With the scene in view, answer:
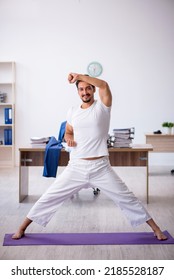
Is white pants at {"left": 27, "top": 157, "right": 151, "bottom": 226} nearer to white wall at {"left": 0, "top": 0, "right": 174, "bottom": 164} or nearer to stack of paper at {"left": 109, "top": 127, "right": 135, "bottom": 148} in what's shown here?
stack of paper at {"left": 109, "top": 127, "right": 135, "bottom": 148}

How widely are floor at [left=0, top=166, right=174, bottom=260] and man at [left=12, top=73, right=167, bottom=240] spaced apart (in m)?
0.30

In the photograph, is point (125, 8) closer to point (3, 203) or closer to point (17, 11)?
point (17, 11)

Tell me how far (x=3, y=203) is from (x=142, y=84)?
14.7 feet

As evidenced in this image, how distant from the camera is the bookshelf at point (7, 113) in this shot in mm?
8578

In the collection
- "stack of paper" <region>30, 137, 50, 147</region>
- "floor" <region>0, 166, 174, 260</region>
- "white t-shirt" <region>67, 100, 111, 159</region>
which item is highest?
"white t-shirt" <region>67, 100, 111, 159</region>

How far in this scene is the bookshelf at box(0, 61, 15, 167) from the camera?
28.1 feet

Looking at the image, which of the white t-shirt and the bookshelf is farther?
the bookshelf

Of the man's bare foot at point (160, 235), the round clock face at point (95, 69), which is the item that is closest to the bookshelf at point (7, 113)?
the round clock face at point (95, 69)

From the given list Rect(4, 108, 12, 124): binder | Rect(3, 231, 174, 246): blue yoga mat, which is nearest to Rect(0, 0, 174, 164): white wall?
Rect(4, 108, 12, 124): binder

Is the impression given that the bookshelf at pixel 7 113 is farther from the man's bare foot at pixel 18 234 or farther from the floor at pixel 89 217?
the man's bare foot at pixel 18 234

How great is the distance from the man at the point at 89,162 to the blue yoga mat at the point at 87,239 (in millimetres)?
163

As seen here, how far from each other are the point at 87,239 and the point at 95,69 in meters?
5.53
